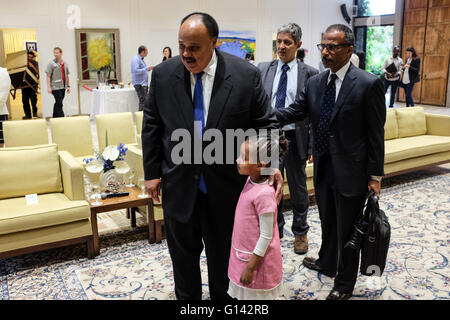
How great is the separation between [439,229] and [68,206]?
3550 mm

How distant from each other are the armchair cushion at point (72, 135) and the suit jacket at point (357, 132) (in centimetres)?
350

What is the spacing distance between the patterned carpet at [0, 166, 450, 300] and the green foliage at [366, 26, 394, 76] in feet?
40.8

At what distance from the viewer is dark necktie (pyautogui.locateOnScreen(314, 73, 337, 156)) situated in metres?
2.89

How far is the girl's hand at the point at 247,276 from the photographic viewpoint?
7.04 ft

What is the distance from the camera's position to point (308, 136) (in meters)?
3.82

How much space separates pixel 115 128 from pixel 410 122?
4.35m

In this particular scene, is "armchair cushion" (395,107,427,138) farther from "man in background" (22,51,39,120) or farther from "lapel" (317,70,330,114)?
"man in background" (22,51,39,120)

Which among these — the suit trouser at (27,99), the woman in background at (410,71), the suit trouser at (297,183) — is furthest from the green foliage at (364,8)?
the suit trouser at (297,183)

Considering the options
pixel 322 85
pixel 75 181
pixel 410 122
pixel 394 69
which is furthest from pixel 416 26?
pixel 75 181

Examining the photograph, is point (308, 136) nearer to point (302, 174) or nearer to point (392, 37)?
point (302, 174)

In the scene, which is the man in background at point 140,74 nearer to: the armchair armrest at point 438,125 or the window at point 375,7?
the armchair armrest at point 438,125

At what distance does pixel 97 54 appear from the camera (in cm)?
1180

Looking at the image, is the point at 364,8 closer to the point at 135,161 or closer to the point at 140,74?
the point at 140,74

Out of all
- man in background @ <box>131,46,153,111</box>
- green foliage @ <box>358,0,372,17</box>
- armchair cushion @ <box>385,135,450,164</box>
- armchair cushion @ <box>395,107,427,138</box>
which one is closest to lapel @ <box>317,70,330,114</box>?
armchair cushion @ <box>385,135,450,164</box>
